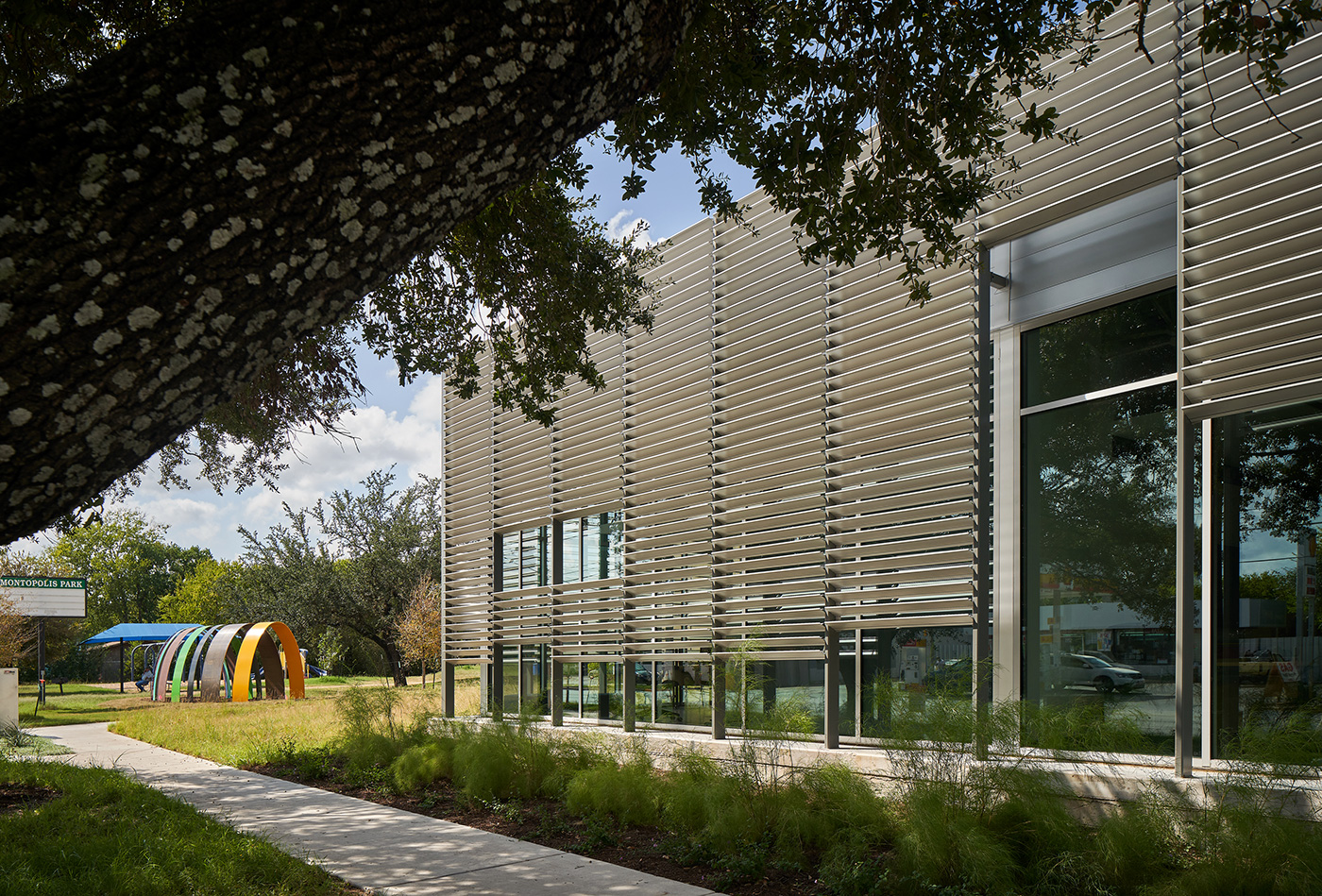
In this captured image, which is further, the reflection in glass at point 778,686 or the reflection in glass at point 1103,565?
the reflection in glass at point 778,686

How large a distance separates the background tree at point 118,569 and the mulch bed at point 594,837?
47545mm

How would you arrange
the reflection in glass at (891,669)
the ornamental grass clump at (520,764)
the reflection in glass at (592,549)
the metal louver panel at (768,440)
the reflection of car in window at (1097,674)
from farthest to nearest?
the reflection in glass at (592,549), the metal louver panel at (768,440), the ornamental grass clump at (520,764), the reflection in glass at (891,669), the reflection of car in window at (1097,674)

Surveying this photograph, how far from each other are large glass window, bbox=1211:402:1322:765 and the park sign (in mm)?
29009

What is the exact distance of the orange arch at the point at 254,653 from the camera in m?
25.2

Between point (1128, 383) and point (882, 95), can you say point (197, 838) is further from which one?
point (1128, 383)

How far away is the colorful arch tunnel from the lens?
2542 centimetres

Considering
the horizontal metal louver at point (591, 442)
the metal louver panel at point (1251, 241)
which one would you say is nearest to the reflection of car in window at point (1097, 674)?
the metal louver panel at point (1251, 241)

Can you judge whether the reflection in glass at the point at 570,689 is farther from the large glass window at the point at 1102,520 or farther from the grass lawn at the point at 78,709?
the grass lawn at the point at 78,709

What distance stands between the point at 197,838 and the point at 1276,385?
7495 mm

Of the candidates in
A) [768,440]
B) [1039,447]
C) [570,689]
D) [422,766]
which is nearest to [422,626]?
[570,689]

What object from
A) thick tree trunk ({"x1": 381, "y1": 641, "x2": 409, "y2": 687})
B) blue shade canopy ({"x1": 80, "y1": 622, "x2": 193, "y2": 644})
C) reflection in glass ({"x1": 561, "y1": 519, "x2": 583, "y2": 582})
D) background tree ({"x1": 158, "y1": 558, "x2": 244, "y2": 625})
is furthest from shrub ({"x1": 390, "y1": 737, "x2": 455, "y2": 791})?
background tree ({"x1": 158, "y1": 558, "x2": 244, "y2": 625})

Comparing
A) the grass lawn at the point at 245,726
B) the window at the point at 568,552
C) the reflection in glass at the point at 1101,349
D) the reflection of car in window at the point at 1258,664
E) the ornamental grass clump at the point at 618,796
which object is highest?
the reflection in glass at the point at 1101,349

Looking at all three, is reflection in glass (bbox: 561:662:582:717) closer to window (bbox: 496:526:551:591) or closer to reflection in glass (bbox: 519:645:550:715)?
reflection in glass (bbox: 519:645:550:715)

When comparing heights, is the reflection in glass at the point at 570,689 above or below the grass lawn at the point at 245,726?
above
